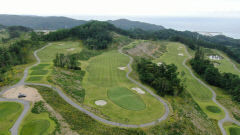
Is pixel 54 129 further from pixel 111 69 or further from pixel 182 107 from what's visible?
pixel 111 69

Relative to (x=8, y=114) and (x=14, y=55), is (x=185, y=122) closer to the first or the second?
(x=8, y=114)

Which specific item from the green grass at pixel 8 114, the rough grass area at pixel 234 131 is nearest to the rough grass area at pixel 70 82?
the green grass at pixel 8 114

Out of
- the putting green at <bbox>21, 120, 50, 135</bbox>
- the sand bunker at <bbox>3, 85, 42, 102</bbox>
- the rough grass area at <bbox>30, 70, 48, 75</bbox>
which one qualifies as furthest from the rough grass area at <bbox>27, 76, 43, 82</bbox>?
the putting green at <bbox>21, 120, 50, 135</bbox>

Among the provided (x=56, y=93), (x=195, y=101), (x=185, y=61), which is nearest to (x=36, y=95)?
(x=56, y=93)

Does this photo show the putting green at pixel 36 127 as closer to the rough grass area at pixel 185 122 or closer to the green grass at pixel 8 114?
the green grass at pixel 8 114

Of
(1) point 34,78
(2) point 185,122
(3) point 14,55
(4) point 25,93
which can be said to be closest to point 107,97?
(4) point 25,93

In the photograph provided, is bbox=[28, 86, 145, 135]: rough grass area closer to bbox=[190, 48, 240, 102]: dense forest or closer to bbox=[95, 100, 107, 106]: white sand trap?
bbox=[95, 100, 107, 106]: white sand trap
